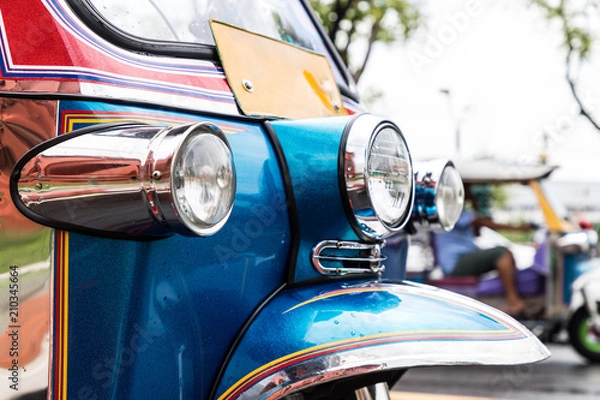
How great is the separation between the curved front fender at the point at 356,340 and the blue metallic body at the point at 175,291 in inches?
2.7

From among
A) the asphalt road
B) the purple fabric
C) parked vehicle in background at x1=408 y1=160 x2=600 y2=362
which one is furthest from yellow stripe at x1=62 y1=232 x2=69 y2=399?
the purple fabric

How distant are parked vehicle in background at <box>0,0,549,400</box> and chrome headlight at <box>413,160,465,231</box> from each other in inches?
11.9

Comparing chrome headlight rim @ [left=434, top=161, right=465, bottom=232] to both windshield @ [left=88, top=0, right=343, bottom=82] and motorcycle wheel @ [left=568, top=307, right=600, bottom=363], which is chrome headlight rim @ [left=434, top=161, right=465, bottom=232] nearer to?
windshield @ [left=88, top=0, right=343, bottom=82]

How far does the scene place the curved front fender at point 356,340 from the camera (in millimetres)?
1420

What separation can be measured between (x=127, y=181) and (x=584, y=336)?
249 inches

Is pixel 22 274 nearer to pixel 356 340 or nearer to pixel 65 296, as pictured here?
pixel 65 296

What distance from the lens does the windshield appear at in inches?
63.9

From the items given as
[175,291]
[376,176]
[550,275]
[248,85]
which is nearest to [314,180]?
[376,176]

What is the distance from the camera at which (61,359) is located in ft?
4.46

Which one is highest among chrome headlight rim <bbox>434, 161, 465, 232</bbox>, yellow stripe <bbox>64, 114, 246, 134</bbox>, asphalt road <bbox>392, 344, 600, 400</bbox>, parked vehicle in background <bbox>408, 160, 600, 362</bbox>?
yellow stripe <bbox>64, 114, 246, 134</bbox>

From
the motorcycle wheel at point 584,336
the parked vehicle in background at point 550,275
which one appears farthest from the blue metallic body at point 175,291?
the motorcycle wheel at point 584,336

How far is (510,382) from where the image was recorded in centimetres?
588

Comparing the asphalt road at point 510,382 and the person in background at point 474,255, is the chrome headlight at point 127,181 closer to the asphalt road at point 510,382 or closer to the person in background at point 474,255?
the asphalt road at point 510,382

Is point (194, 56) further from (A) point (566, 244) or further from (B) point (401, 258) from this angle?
(A) point (566, 244)
